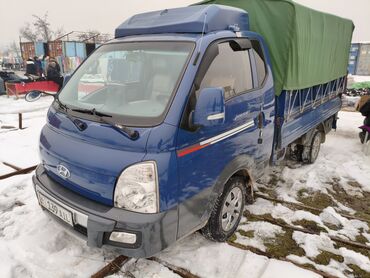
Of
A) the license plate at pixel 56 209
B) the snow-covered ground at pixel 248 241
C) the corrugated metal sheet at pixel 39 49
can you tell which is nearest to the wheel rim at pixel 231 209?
the snow-covered ground at pixel 248 241

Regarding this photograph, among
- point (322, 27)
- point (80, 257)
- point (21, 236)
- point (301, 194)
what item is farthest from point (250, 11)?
point (21, 236)

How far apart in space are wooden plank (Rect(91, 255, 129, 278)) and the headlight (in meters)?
0.82

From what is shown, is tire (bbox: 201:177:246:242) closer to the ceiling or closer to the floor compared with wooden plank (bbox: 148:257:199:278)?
closer to the ceiling

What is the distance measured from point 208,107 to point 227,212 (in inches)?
53.2

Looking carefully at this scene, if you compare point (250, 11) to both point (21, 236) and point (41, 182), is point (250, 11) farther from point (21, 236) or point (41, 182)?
point (21, 236)

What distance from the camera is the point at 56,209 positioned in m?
2.51

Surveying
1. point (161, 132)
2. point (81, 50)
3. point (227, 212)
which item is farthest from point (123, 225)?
point (81, 50)

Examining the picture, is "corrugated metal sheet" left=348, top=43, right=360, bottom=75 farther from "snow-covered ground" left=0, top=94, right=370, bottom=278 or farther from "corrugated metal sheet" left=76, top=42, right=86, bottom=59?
"snow-covered ground" left=0, top=94, right=370, bottom=278

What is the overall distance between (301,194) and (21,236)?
3680 millimetres

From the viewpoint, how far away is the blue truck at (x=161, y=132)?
7.14 feet

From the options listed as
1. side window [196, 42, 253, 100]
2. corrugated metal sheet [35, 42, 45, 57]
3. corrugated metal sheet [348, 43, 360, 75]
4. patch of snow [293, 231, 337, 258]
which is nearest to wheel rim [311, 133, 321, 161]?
patch of snow [293, 231, 337, 258]

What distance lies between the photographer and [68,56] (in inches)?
819

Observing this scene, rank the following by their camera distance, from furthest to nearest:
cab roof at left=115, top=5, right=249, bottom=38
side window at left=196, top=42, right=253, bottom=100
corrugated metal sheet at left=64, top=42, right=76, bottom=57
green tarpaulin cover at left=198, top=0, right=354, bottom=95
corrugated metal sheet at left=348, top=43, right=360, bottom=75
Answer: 1. corrugated metal sheet at left=348, top=43, right=360, bottom=75
2. corrugated metal sheet at left=64, top=42, right=76, bottom=57
3. green tarpaulin cover at left=198, top=0, right=354, bottom=95
4. cab roof at left=115, top=5, right=249, bottom=38
5. side window at left=196, top=42, right=253, bottom=100

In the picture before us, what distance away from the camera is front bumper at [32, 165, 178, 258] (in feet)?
7.04
